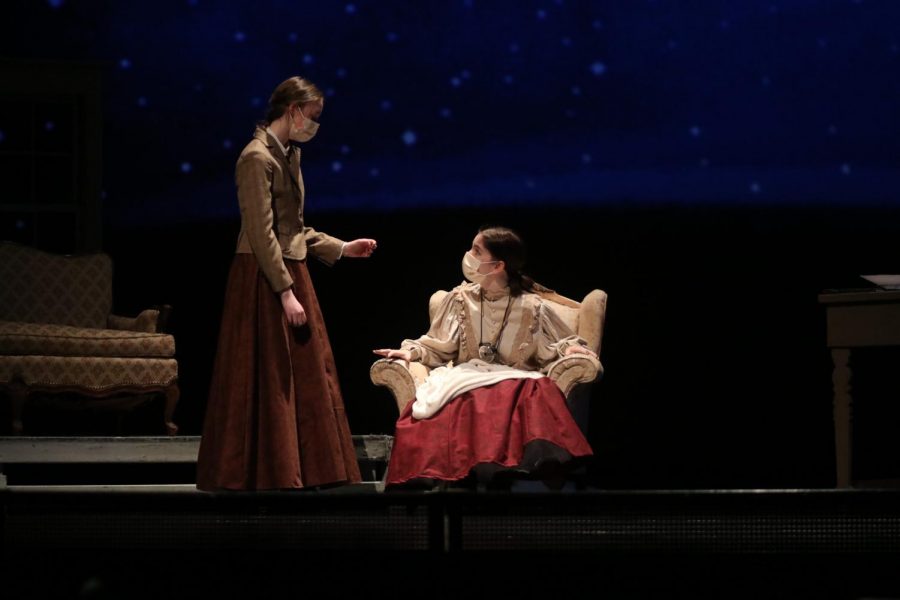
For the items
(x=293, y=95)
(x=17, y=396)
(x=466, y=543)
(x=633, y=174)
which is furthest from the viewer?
(x=633, y=174)

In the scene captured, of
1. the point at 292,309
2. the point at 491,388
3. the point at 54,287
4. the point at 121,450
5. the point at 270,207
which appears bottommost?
the point at 121,450

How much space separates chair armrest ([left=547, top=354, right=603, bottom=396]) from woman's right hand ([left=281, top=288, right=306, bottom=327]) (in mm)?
1075

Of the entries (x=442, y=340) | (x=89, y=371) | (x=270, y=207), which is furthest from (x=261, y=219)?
(x=89, y=371)

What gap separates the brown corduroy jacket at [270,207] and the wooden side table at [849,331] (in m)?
1.98

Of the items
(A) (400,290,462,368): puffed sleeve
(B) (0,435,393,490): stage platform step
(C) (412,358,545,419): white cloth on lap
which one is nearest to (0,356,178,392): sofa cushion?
(B) (0,435,393,490): stage platform step

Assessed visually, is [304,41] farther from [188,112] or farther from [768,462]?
[768,462]

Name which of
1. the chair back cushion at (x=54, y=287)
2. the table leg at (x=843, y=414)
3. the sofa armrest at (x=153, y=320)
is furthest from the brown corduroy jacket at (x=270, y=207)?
the chair back cushion at (x=54, y=287)

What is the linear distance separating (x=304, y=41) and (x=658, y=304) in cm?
207

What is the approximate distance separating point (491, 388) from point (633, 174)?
1760mm

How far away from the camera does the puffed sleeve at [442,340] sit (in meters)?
4.47

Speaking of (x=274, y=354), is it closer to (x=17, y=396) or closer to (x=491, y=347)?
(x=491, y=347)

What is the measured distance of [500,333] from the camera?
4465 mm

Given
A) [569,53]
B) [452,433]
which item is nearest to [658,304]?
[569,53]

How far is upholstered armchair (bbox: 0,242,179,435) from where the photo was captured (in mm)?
5133
